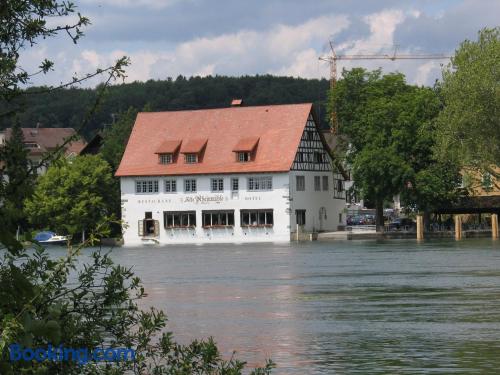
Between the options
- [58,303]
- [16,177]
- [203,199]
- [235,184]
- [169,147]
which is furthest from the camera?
[169,147]

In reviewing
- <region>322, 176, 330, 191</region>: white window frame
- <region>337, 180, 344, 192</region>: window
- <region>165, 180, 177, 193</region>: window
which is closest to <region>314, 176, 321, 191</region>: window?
<region>322, 176, 330, 191</region>: white window frame

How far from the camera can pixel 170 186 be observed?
9644cm

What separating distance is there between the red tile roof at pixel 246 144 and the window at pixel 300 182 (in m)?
4.13

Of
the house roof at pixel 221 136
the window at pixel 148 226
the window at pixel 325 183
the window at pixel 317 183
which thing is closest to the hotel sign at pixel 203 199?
the house roof at pixel 221 136

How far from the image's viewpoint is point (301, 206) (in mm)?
94812

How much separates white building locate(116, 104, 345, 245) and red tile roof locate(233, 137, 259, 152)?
76mm

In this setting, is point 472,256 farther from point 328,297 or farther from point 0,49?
point 0,49

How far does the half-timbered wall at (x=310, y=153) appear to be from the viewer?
95062 mm

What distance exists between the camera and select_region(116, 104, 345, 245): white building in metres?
93.2

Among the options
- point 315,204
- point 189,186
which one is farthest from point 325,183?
point 189,186

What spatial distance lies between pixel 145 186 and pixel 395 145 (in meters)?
20.2

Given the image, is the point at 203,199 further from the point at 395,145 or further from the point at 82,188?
the point at 395,145

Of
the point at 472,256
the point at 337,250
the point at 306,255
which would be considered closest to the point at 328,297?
the point at 472,256

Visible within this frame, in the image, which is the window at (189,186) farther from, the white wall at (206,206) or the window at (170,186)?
the window at (170,186)
